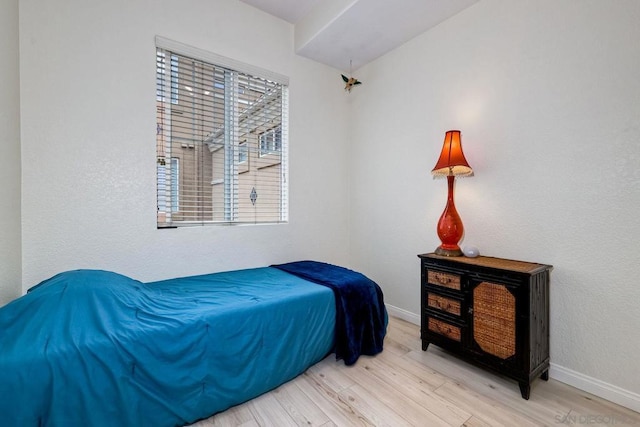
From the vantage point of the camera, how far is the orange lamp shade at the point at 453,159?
2.09m

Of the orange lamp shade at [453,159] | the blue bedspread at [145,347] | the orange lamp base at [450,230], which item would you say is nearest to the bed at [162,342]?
the blue bedspread at [145,347]

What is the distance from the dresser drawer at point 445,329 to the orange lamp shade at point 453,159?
1.13m

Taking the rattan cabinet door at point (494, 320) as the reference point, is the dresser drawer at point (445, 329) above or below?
below

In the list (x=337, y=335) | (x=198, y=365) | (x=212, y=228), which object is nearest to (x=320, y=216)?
(x=212, y=228)

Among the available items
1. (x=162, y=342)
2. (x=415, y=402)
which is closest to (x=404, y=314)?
(x=415, y=402)

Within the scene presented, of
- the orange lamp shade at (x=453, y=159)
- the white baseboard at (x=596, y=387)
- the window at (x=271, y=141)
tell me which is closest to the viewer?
the white baseboard at (x=596, y=387)

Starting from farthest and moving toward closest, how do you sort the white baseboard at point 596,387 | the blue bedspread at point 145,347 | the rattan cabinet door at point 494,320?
the rattan cabinet door at point 494,320 < the white baseboard at point 596,387 < the blue bedspread at point 145,347

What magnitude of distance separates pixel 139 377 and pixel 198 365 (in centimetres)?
26

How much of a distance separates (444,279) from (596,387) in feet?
3.30

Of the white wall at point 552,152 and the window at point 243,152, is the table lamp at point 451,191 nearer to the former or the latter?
the white wall at point 552,152

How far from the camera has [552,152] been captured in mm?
1853

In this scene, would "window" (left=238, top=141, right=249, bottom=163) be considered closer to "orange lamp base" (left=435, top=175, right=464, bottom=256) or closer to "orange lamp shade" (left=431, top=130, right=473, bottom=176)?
"orange lamp shade" (left=431, top=130, right=473, bottom=176)

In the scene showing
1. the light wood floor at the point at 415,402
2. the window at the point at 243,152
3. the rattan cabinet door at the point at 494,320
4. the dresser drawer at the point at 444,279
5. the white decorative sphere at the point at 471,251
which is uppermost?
the window at the point at 243,152

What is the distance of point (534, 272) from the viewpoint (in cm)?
164
